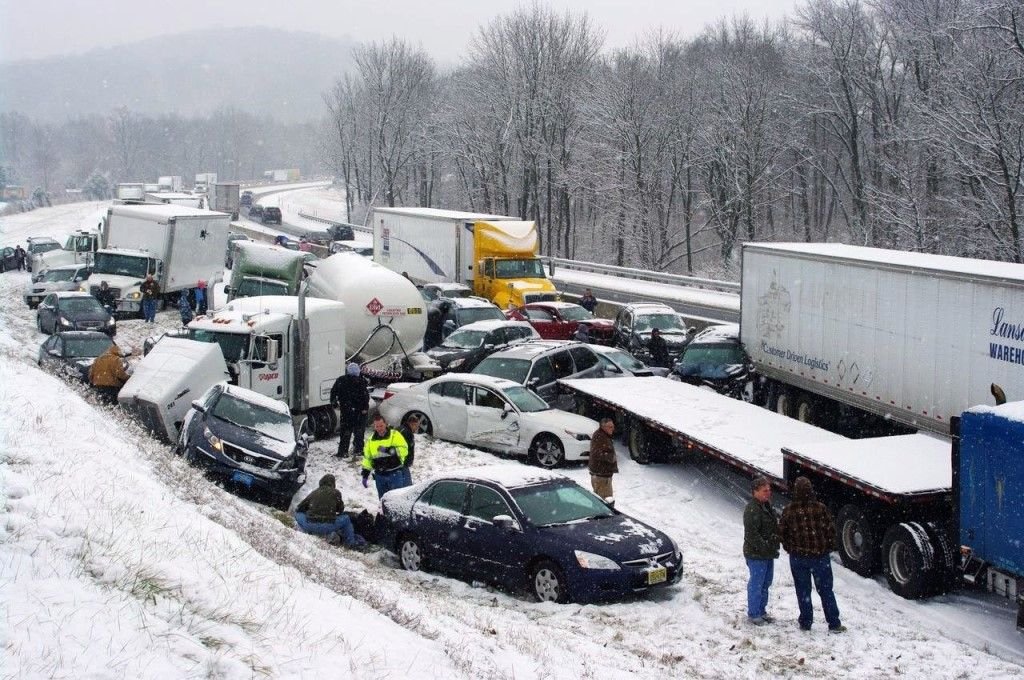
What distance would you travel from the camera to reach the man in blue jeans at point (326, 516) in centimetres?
1315

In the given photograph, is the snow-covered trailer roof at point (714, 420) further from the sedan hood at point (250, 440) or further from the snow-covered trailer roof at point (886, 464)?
the sedan hood at point (250, 440)

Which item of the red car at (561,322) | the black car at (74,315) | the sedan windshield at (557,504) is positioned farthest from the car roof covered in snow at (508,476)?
the black car at (74,315)

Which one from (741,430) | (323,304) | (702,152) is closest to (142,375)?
(323,304)

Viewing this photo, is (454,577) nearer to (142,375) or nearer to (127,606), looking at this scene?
(127,606)

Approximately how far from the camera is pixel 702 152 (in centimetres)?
7012

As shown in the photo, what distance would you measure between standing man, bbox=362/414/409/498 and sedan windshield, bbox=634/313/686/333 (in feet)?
48.2

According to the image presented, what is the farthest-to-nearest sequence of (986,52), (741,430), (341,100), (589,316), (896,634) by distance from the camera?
1. (341,100)
2. (986,52)
3. (589,316)
4. (741,430)
5. (896,634)

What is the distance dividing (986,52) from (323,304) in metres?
33.2

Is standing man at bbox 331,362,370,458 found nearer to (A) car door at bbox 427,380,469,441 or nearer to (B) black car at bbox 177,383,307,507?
(A) car door at bbox 427,380,469,441

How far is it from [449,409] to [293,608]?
36.8 feet

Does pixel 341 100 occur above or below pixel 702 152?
above

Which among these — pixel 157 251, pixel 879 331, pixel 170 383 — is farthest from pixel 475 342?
pixel 157 251

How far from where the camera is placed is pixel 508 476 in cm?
1264

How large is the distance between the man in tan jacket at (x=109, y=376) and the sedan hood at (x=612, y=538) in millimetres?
9777
